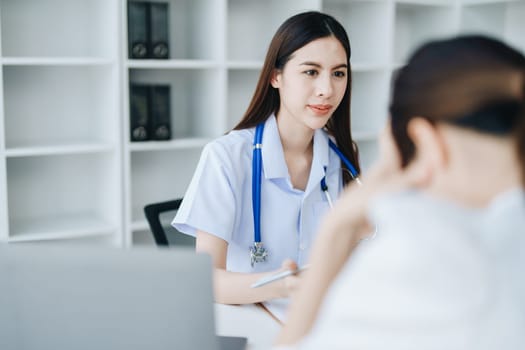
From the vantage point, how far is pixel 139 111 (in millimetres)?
2943

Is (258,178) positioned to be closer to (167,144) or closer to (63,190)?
(167,144)

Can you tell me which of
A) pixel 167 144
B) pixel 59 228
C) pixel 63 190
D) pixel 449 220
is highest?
pixel 449 220

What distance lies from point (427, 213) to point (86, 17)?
273cm

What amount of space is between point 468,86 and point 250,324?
2.97ft

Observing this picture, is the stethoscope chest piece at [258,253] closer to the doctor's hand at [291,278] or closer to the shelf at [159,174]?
the doctor's hand at [291,278]

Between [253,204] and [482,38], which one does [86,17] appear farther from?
[482,38]

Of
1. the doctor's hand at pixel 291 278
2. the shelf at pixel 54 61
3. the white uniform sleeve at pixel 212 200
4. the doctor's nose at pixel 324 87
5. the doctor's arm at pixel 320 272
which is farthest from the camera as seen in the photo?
the shelf at pixel 54 61

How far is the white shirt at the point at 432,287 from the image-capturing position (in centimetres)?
57

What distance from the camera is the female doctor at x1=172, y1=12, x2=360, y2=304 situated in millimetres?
1734

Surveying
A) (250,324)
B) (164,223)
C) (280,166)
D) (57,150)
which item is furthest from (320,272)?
(57,150)

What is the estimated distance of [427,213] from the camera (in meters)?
0.60

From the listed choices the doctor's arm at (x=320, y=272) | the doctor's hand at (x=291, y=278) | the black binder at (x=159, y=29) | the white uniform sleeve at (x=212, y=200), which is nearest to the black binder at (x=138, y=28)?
the black binder at (x=159, y=29)

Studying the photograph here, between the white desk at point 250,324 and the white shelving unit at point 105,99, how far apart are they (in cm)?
153

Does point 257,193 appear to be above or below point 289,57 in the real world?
below
